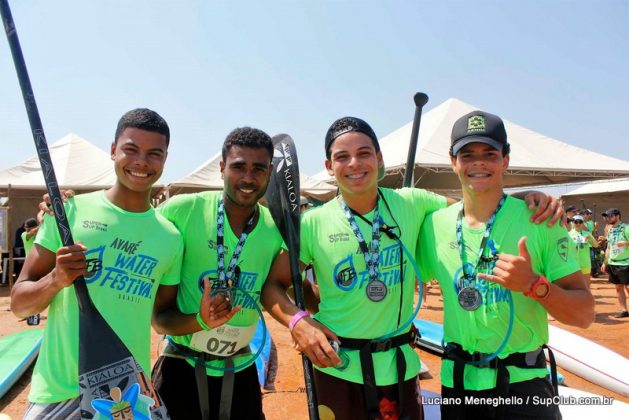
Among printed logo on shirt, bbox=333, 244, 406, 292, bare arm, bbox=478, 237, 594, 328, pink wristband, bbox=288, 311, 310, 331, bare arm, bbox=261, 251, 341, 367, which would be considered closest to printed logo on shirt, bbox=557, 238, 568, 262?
bare arm, bbox=478, 237, 594, 328

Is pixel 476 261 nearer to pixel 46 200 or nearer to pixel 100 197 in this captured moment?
pixel 100 197

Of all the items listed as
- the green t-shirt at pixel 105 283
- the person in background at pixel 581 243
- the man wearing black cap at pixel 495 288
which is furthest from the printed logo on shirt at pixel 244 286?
the person in background at pixel 581 243

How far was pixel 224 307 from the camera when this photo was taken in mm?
2445

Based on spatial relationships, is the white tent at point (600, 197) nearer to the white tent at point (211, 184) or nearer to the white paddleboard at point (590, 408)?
the white tent at point (211, 184)

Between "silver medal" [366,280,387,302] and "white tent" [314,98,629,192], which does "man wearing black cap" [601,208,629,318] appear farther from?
"silver medal" [366,280,387,302]

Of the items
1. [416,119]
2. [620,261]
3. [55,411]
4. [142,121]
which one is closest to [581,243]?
[620,261]

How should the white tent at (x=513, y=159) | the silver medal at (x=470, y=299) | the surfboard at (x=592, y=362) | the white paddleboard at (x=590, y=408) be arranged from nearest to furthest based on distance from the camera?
the silver medal at (x=470, y=299) → the white paddleboard at (x=590, y=408) → the surfboard at (x=592, y=362) → the white tent at (x=513, y=159)

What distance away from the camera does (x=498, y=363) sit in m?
2.34

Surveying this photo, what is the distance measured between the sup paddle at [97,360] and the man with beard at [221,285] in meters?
0.45

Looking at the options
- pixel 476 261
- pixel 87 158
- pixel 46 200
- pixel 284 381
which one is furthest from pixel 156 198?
pixel 476 261

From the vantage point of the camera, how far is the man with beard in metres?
2.73

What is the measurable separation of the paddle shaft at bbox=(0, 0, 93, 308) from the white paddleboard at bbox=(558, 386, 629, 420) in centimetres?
471

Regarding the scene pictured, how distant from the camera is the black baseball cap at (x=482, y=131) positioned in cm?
248

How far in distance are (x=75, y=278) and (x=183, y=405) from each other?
3.87ft
